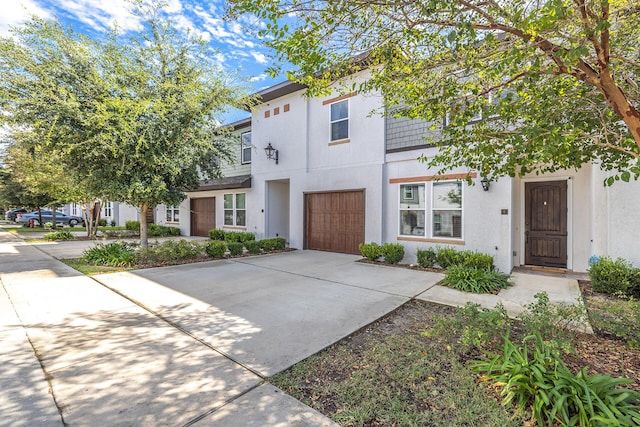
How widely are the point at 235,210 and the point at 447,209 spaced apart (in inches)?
410

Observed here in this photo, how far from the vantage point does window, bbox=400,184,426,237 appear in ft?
30.0

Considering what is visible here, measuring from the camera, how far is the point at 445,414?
247 centimetres

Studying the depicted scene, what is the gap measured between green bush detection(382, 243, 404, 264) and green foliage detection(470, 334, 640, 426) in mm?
6051

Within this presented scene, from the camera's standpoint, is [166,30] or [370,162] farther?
[370,162]

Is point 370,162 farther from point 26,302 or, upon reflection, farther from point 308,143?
point 26,302

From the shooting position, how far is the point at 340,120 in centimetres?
1096

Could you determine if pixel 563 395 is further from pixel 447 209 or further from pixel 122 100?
pixel 122 100

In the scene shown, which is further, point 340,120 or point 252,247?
point 252,247

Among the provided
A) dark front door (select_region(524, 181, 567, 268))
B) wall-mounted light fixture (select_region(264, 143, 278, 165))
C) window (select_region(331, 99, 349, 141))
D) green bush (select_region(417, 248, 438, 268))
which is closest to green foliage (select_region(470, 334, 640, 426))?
green bush (select_region(417, 248, 438, 268))

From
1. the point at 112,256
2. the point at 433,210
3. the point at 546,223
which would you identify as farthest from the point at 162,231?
the point at 546,223

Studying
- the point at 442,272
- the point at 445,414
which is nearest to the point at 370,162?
the point at 442,272

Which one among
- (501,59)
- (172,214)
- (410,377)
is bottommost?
(410,377)

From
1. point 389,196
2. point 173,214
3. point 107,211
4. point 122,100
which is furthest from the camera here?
point 107,211

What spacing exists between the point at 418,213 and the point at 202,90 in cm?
753
